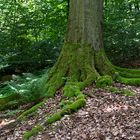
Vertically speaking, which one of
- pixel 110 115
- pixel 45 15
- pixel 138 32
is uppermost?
pixel 45 15

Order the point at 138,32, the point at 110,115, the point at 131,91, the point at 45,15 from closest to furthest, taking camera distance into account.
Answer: the point at 110,115 → the point at 131,91 → the point at 138,32 → the point at 45,15

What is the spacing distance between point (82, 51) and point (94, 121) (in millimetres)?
2535

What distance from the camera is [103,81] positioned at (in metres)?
7.46

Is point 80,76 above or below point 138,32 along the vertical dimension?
below

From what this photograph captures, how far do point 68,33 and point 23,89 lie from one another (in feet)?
6.06

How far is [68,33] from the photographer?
8180 millimetres

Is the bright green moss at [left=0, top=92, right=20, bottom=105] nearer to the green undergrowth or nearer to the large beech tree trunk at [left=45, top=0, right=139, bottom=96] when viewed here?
the green undergrowth

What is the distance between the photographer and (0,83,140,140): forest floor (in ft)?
17.2

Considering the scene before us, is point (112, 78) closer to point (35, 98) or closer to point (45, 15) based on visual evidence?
point (35, 98)

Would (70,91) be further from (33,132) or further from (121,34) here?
(121,34)

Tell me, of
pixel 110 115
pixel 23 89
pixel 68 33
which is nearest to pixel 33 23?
pixel 68 33

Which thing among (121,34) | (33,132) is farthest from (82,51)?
(121,34)

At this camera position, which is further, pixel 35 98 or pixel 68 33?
pixel 68 33

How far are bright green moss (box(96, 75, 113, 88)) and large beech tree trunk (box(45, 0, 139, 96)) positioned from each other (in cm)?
18
